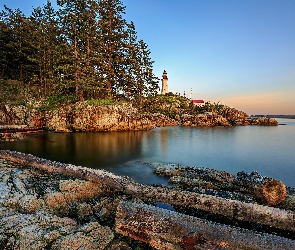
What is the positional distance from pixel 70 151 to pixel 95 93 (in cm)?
2683

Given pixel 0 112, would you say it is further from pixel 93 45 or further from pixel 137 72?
pixel 137 72

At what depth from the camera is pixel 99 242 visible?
3.36 m

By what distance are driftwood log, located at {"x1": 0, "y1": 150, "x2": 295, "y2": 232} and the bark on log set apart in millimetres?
1039

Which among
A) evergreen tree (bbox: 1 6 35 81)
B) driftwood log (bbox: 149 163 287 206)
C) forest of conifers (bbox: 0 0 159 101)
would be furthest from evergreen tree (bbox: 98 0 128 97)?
driftwood log (bbox: 149 163 287 206)

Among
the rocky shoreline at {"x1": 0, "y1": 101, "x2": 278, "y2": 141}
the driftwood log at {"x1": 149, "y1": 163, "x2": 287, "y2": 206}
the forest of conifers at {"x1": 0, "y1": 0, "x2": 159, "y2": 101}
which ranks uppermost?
the forest of conifers at {"x1": 0, "y1": 0, "x2": 159, "y2": 101}

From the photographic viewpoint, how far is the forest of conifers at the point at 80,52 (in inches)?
1319

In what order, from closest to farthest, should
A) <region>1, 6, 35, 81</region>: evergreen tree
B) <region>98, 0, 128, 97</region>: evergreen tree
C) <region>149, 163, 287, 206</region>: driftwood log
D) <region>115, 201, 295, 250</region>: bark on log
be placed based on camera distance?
<region>115, 201, 295, 250</region>: bark on log → <region>149, 163, 287, 206</region>: driftwood log → <region>98, 0, 128, 97</region>: evergreen tree → <region>1, 6, 35, 81</region>: evergreen tree

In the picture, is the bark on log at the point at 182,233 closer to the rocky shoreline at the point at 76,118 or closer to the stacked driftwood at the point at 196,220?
the stacked driftwood at the point at 196,220

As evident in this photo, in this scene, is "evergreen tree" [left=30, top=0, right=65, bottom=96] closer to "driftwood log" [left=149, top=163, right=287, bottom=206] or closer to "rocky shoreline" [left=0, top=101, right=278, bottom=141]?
"rocky shoreline" [left=0, top=101, right=278, bottom=141]

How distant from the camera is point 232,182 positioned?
8.30 meters

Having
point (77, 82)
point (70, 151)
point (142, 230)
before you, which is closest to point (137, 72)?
point (77, 82)

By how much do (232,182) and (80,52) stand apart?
3618 cm

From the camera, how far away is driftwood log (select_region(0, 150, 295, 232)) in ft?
12.7

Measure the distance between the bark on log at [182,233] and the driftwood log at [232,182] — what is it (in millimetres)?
1855
